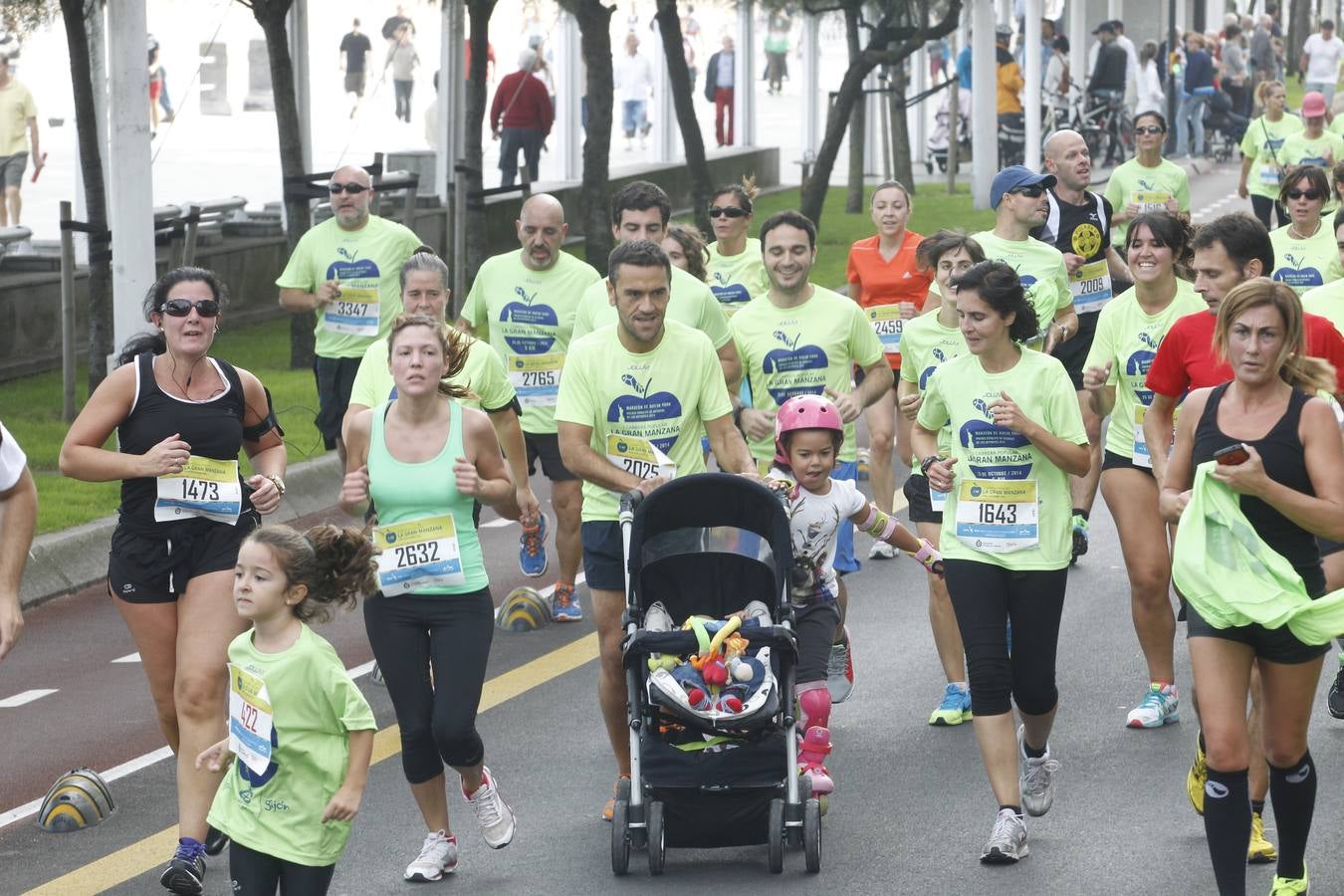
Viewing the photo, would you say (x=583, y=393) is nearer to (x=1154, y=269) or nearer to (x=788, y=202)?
(x=1154, y=269)

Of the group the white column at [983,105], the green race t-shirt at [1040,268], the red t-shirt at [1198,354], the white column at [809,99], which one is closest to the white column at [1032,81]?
the white column at [983,105]

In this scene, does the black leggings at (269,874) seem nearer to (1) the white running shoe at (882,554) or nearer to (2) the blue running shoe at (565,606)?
(2) the blue running shoe at (565,606)

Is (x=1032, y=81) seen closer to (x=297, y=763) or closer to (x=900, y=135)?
(x=900, y=135)

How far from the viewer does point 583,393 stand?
25.2ft

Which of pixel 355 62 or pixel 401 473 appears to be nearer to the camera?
pixel 401 473

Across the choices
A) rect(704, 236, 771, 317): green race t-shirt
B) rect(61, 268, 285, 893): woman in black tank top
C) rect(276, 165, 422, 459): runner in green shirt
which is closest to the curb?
rect(276, 165, 422, 459): runner in green shirt

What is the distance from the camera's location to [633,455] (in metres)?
7.70

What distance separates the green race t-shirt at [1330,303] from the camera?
27.9 feet

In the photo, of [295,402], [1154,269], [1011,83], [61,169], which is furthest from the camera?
[1011,83]

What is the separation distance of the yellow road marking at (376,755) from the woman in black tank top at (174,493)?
0.30 meters

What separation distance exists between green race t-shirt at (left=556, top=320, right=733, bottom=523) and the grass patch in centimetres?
501

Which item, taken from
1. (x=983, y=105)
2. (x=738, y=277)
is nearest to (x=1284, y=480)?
A: (x=738, y=277)

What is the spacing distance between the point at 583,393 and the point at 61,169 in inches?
500

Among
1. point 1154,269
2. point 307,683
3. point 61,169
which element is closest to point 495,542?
point 1154,269
